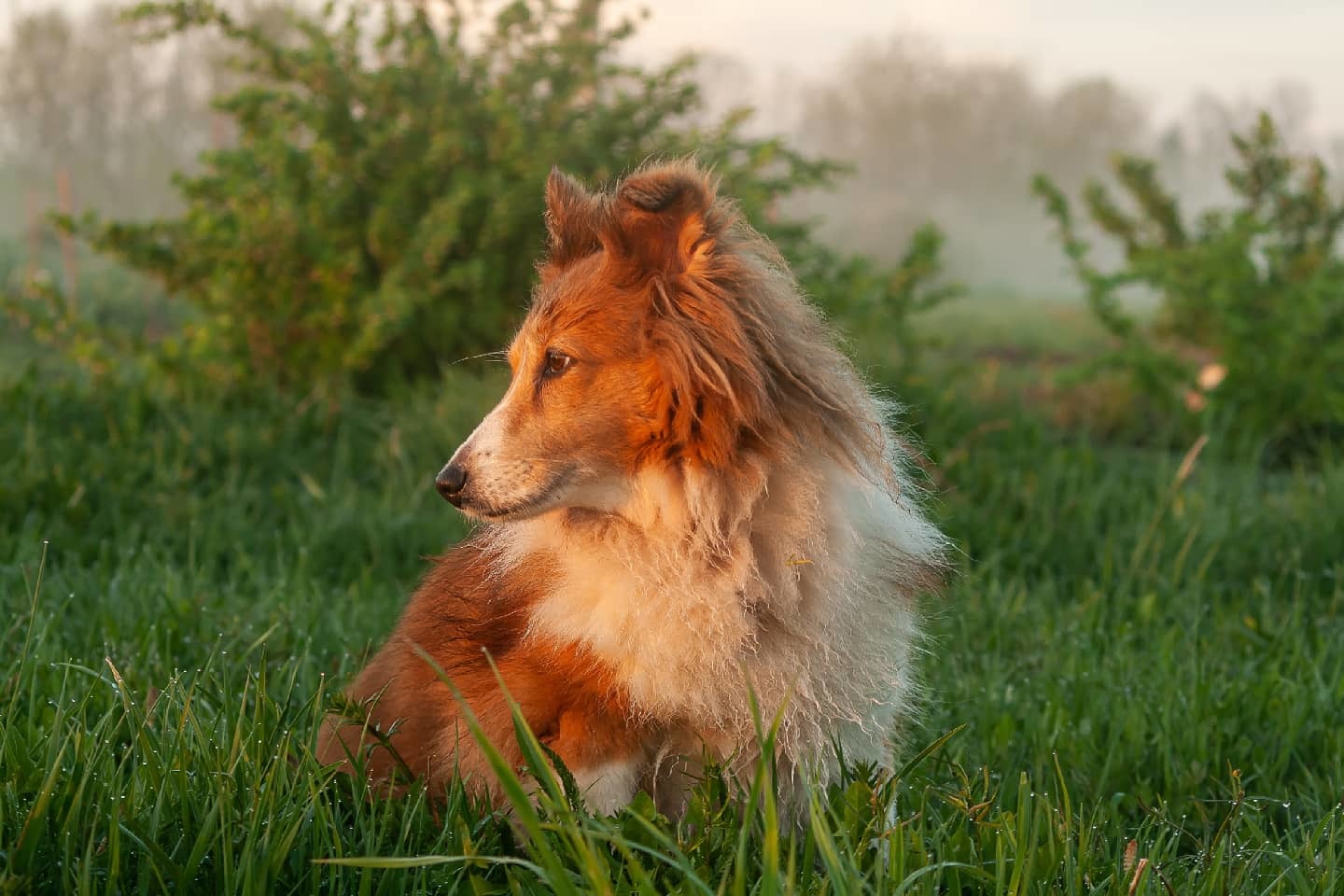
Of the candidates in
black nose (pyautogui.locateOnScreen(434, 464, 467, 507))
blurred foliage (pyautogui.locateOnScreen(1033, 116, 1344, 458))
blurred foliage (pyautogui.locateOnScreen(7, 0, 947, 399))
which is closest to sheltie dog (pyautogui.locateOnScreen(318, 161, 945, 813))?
black nose (pyautogui.locateOnScreen(434, 464, 467, 507))

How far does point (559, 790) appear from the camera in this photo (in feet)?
6.25

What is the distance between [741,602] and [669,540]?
20 cm

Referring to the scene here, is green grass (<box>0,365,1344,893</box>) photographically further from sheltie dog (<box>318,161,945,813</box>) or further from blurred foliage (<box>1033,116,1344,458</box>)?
blurred foliage (<box>1033,116,1344,458</box>)

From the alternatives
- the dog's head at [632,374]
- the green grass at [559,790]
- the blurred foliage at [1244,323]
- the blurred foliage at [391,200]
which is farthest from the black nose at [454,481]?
the blurred foliage at [1244,323]

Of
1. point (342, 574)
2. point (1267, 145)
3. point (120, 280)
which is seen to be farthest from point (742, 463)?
point (120, 280)

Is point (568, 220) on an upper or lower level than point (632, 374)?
upper

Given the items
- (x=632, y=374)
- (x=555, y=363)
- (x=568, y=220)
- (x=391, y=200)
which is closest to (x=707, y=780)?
(x=632, y=374)

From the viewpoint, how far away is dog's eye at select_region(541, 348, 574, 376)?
8.74ft

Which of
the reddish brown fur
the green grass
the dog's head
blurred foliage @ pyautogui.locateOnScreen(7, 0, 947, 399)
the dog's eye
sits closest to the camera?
the green grass

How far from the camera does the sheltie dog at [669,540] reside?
2467 mm

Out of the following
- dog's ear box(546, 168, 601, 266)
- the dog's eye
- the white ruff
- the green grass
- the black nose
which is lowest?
the green grass

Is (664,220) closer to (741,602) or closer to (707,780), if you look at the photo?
(741,602)

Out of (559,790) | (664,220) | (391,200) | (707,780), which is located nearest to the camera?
(559,790)

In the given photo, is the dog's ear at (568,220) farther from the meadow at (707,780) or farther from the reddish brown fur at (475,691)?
the meadow at (707,780)
